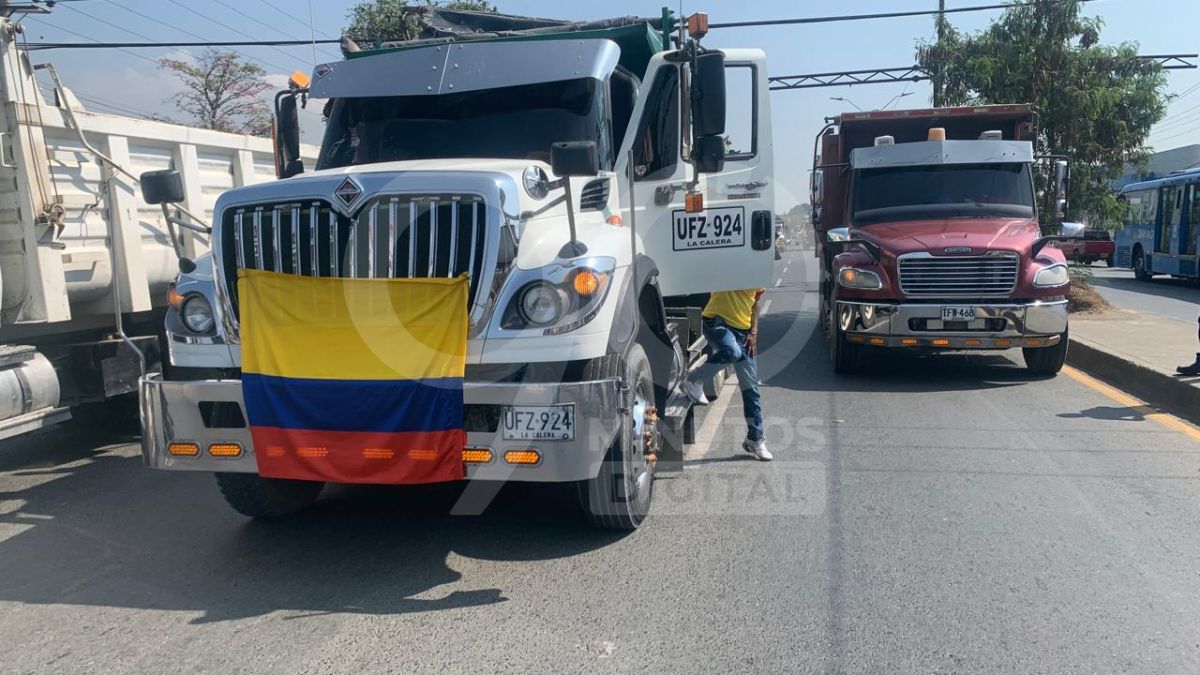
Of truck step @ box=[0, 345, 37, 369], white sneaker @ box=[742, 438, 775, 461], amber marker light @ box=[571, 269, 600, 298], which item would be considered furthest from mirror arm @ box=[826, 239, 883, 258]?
truck step @ box=[0, 345, 37, 369]

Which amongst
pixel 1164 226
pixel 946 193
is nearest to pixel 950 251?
pixel 946 193

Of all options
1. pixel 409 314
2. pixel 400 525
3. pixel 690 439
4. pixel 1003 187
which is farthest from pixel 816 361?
pixel 409 314

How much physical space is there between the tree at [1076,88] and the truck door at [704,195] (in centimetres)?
1050

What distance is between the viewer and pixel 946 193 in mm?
10359

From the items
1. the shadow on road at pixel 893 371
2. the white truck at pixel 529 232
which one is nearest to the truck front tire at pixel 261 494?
the white truck at pixel 529 232

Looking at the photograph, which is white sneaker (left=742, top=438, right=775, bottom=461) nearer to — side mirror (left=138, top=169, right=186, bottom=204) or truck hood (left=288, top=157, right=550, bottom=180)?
truck hood (left=288, top=157, right=550, bottom=180)

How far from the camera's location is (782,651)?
3631 mm

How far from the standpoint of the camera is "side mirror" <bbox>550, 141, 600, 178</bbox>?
14.1 feet

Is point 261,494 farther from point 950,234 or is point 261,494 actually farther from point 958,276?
point 950,234

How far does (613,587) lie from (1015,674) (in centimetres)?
172

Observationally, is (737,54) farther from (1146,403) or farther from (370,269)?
(1146,403)

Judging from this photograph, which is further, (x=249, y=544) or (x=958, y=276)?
(x=958, y=276)

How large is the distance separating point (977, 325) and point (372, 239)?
6473 millimetres

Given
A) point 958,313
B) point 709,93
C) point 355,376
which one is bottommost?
point 958,313
